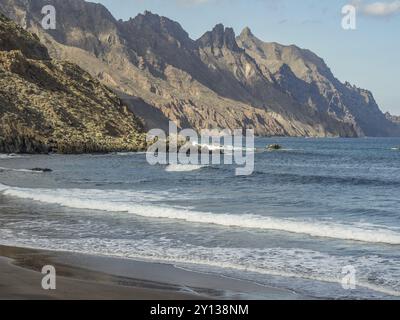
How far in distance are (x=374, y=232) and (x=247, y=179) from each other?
2334 cm

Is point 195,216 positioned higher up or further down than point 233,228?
higher up

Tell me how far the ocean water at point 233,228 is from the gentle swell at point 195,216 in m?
0.04

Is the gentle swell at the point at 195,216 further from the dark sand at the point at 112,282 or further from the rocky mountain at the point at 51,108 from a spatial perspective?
the rocky mountain at the point at 51,108

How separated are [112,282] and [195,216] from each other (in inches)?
357

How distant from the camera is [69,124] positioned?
84688mm

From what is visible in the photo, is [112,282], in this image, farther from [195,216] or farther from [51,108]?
[51,108]

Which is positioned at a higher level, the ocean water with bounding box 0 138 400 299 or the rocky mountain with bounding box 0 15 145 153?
the rocky mountain with bounding box 0 15 145 153

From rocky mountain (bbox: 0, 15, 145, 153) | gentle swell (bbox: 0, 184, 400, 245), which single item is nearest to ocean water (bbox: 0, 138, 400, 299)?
gentle swell (bbox: 0, 184, 400, 245)

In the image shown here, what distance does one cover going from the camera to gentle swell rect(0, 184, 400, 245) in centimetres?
1608

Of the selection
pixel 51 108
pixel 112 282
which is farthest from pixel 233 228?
pixel 51 108

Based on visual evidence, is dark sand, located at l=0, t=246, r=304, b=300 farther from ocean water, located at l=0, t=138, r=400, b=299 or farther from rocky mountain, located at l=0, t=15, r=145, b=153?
rocky mountain, located at l=0, t=15, r=145, b=153

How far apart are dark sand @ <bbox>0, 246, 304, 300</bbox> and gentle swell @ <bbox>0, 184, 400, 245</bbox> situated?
232 inches

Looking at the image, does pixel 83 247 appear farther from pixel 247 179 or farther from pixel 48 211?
pixel 247 179

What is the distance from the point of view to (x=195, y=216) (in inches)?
763
